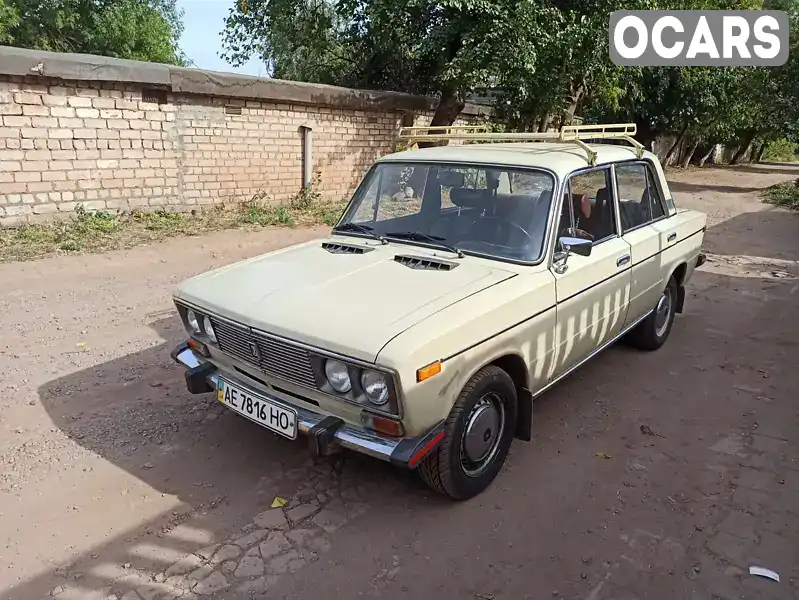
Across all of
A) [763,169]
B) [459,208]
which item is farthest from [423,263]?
[763,169]

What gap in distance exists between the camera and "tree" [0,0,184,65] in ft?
65.1

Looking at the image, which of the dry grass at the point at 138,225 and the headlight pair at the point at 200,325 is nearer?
the headlight pair at the point at 200,325

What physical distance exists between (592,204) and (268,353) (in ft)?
7.89

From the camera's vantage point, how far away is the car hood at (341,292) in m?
2.70

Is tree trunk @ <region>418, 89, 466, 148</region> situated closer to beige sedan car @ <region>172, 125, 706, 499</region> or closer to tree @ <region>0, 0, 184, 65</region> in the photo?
beige sedan car @ <region>172, 125, 706, 499</region>

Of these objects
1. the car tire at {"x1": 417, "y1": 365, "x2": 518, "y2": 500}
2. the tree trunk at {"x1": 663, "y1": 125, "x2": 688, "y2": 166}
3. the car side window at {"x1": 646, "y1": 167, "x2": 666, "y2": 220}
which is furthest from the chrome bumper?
the tree trunk at {"x1": 663, "y1": 125, "x2": 688, "y2": 166}

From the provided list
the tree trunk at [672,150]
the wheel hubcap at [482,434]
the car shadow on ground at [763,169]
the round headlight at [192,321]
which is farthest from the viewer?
the car shadow on ground at [763,169]

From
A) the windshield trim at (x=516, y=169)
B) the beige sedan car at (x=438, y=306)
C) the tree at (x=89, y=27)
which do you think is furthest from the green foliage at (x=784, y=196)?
the tree at (x=89, y=27)

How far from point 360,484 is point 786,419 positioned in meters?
3.00

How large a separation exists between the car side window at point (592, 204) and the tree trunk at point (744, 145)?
3297 centimetres

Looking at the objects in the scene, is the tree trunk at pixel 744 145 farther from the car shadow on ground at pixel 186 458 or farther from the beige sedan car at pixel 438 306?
the car shadow on ground at pixel 186 458

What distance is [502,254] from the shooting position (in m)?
3.46

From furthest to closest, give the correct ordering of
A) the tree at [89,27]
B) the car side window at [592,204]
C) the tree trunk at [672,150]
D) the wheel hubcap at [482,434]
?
the tree trunk at [672,150], the tree at [89,27], the car side window at [592,204], the wheel hubcap at [482,434]

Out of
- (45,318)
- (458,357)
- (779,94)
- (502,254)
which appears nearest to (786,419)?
(502,254)
